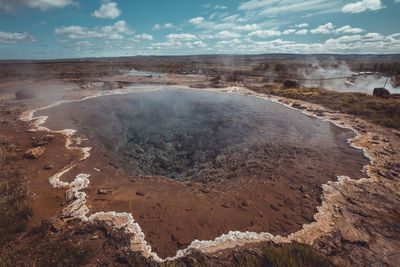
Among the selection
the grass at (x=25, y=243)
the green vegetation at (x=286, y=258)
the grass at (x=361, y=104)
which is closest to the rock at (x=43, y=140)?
the grass at (x=25, y=243)

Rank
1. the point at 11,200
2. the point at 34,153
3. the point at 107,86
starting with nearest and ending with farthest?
the point at 11,200, the point at 34,153, the point at 107,86

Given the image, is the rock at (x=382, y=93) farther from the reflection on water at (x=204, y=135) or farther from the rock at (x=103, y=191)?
the rock at (x=103, y=191)

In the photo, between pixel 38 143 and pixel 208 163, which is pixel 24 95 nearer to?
pixel 38 143

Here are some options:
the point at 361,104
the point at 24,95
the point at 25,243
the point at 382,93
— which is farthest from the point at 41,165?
the point at 382,93

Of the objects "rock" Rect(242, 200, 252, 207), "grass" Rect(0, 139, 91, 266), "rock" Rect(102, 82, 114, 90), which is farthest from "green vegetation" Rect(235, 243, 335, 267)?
"rock" Rect(102, 82, 114, 90)

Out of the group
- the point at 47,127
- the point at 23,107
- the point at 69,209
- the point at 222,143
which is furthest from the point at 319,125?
the point at 23,107

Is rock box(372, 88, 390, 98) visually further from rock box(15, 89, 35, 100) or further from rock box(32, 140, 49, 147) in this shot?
rock box(15, 89, 35, 100)

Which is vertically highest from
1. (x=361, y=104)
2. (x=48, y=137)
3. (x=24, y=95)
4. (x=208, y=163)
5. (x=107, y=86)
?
(x=107, y=86)
